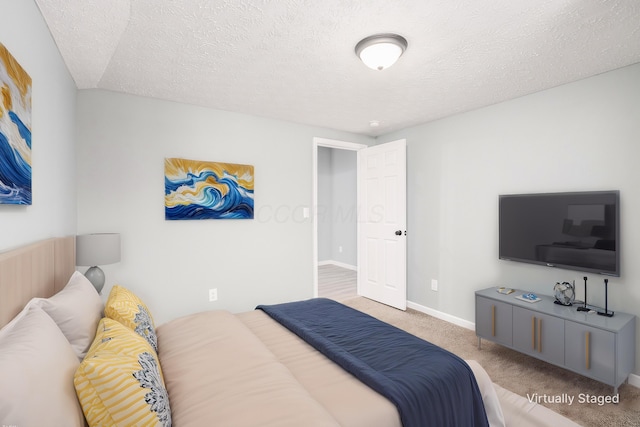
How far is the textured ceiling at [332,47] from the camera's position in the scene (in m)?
1.75

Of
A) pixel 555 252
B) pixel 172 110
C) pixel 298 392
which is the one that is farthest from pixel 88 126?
pixel 555 252

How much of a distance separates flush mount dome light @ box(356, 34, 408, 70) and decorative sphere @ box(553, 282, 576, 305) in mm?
2305

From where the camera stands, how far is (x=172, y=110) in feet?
10.6

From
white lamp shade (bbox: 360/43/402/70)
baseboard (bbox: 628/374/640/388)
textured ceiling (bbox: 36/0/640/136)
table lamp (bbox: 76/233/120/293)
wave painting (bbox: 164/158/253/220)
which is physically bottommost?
baseboard (bbox: 628/374/640/388)

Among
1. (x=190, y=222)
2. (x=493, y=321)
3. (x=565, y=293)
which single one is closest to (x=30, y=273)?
(x=190, y=222)

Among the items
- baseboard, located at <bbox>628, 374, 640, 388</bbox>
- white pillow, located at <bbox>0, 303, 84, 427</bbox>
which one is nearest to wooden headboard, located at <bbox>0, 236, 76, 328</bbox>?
white pillow, located at <bbox>0, 303, 84, 427</bbox>

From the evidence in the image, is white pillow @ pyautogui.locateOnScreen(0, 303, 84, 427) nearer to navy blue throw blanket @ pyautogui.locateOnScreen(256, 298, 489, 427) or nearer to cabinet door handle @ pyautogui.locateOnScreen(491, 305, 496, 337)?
navy blue throw blanket @ pyautogui.locateOnScreen(256, 298, 489, 427)

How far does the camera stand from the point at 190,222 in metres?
3.35

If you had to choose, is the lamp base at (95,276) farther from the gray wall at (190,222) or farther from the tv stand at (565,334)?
the tv stand at (565,334)

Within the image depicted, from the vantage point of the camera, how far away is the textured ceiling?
5.74 ft

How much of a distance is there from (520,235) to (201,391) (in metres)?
3.01

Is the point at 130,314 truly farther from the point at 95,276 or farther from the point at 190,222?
the point at 190,222

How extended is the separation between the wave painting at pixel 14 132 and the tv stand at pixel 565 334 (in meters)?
3.39

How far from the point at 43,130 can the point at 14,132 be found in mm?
569
